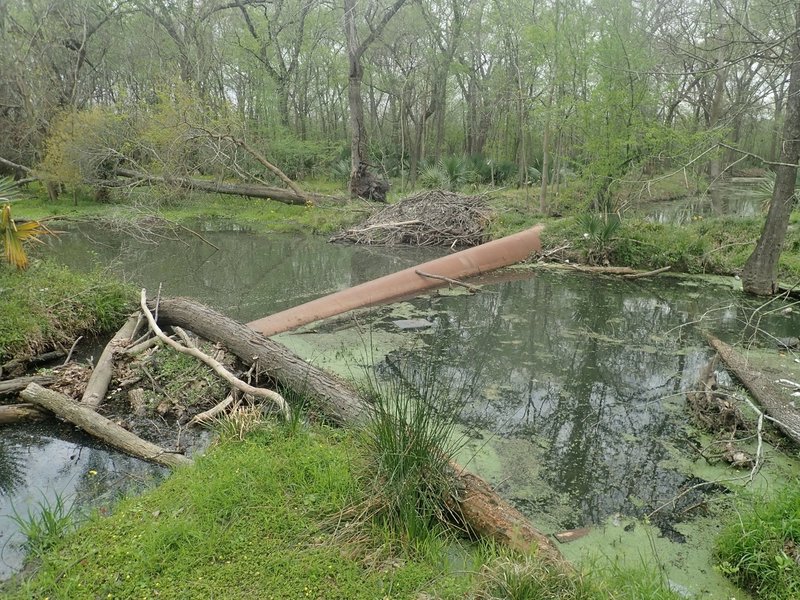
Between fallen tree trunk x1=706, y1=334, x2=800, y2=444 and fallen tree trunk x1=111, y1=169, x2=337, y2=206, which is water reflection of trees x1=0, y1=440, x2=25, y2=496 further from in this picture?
fallen tree trunk x1=111, y1=169, x2=337, y2=206

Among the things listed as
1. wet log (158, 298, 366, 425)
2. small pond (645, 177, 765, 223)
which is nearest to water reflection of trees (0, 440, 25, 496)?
wet log (158, 298, 366, 425)

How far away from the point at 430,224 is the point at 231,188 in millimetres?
7136

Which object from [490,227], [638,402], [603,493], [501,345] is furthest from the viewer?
[490,227]

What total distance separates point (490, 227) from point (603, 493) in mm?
8453

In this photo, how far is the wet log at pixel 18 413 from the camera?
4.34 meters

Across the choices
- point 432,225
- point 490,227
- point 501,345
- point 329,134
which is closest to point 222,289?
point 501,345

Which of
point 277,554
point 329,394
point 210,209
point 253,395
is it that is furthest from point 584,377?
point 210,209

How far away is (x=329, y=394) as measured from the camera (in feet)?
13.9

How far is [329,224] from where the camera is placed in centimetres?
1304

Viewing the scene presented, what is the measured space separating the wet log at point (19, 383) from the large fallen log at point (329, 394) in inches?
53.5

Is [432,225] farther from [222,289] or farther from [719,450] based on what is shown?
[719,450]

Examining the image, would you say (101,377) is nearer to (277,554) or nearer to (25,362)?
(25,362)

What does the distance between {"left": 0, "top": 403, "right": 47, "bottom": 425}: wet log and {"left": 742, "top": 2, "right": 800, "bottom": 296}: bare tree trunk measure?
8312 millimetres

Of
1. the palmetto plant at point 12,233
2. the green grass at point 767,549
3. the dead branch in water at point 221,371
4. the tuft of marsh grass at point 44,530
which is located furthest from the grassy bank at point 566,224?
the tuft of marsh grass at point 44,530
